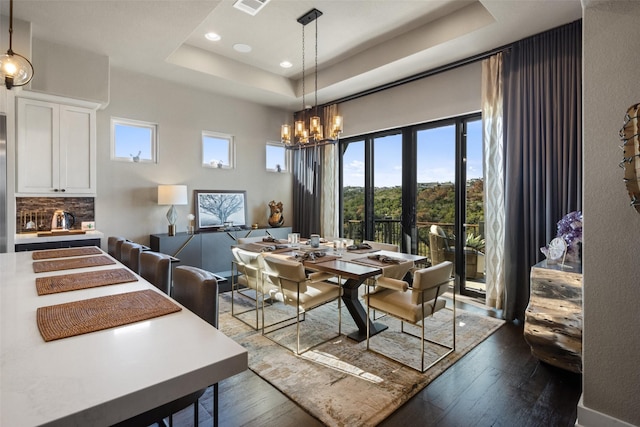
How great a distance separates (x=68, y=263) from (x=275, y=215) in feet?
13.1

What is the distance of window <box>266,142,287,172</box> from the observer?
250 inches

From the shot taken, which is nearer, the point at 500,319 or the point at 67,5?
the point at 67,5

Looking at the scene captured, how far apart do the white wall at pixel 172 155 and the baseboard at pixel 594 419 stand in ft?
16.7

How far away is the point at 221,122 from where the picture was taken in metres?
5.58

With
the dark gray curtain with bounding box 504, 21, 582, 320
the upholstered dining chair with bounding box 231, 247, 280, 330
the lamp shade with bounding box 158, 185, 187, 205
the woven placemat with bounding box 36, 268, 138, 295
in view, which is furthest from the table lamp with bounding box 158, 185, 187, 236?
the dark gray curtain with bounding box 504, 21, 582, 320

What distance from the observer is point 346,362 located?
8.55ft

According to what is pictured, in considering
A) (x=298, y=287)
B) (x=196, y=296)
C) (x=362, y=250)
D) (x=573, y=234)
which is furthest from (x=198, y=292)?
(x=573, y=234)

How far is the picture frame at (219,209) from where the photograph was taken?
5336mm

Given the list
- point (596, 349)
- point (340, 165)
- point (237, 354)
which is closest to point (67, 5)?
point (237, 354)

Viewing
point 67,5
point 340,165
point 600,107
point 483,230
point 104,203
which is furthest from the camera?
point 340,165

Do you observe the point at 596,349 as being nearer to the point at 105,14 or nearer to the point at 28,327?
the point at 28,327

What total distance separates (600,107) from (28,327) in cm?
284

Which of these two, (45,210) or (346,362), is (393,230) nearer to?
(346,362)

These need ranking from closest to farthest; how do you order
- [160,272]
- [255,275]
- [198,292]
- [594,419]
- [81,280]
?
1. [198,292]
2. [81,280]
3. [594,419]
4. [160,272]
5. [255,275]
